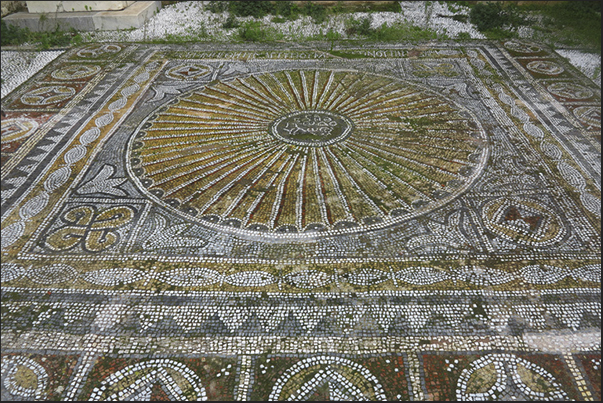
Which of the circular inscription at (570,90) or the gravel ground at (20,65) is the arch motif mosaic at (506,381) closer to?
the circular inscription at (570,90)

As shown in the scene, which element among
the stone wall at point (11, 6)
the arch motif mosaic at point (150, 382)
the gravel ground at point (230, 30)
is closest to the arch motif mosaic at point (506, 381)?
the arch motif mosaic at point (150, 382)

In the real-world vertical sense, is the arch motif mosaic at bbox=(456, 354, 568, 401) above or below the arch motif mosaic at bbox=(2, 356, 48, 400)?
above

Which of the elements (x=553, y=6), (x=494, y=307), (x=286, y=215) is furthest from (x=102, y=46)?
(x=553, y=6)

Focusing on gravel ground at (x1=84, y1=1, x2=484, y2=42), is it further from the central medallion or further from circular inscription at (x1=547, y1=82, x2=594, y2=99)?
the central medallion

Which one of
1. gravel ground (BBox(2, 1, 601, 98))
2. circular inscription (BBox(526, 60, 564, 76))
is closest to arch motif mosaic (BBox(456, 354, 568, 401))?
circular inscription (BBox(526, 60, 564, 76))

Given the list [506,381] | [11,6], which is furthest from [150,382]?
[11,6]

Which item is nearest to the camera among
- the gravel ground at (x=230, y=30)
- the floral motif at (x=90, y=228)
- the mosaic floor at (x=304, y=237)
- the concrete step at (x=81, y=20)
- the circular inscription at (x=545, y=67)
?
the mosaic floor at (x=304, y=237)
